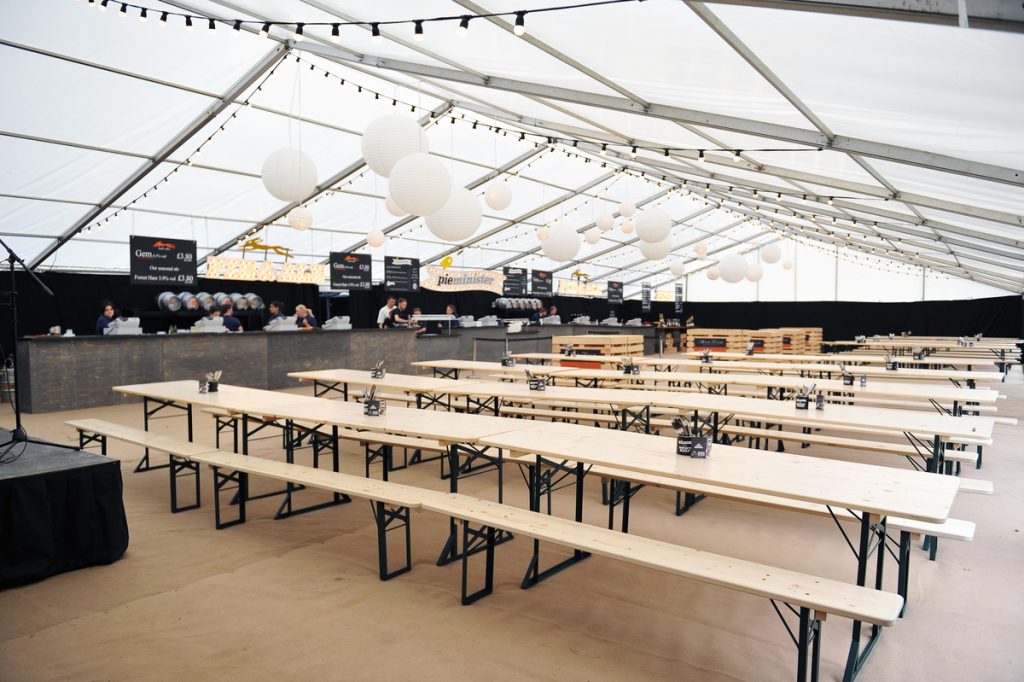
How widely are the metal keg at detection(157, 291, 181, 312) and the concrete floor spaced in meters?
10.8

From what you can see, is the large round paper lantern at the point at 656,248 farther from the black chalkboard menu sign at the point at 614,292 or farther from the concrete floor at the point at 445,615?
the black chalkboard menu sign at the point at 614,292

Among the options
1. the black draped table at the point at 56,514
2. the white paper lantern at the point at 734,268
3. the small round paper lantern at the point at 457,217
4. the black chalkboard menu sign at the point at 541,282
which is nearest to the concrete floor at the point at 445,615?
the black draped table at the point at 56,514

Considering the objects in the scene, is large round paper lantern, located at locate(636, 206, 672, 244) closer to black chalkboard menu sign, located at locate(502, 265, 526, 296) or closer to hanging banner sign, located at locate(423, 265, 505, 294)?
hanging banner sign, located at locate(423, 265, 505, 294)

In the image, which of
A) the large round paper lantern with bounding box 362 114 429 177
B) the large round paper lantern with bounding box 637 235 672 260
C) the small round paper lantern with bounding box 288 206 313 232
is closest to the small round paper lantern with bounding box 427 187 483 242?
the large round paper lantern with bounding box 362 114 429 177

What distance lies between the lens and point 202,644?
8.98 ft

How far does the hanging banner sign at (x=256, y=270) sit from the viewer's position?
45.5ft

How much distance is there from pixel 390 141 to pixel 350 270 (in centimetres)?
907

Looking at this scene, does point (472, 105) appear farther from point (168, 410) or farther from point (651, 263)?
point (651, 263)

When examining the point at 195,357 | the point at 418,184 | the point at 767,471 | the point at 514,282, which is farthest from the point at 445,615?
the point at 514,282

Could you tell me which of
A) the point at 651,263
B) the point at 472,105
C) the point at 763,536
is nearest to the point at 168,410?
the point at 472,105

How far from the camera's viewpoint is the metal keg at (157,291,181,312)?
13.8 metres

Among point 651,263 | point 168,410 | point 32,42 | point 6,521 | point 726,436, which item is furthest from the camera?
point 651,263

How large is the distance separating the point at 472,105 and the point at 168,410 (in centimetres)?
691

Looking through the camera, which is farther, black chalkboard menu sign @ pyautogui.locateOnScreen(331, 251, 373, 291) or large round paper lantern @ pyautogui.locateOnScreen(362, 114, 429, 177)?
black chalkboard menu sign @ pyautogui.locateOnScreen(331, 251, 373, 291)
